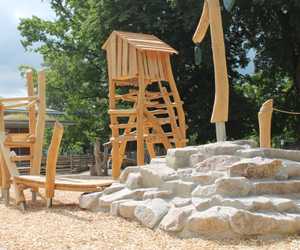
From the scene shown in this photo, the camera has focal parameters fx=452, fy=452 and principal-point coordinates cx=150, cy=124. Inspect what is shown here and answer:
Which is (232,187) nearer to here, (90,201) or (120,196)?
(120,196)

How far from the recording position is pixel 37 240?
5141mm

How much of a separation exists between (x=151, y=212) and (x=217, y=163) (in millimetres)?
1061

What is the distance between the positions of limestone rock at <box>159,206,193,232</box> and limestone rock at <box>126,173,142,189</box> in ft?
4.19

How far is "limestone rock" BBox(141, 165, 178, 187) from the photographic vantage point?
20.3ft

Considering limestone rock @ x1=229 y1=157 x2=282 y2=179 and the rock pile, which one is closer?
the rock pile

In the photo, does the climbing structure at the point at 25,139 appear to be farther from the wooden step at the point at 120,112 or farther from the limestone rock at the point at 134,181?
the limestone rock at the point at 134,181

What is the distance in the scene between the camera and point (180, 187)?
5867 millimetres

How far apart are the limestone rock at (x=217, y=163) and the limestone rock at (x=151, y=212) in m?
0.68

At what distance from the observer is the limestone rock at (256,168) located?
555cm

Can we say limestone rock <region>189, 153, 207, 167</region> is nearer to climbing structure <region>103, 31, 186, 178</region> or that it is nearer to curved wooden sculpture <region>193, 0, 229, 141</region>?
curved wooden sculpture <region>193, 0, 229, 141</region>

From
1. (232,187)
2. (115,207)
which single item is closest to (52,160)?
(115,207)

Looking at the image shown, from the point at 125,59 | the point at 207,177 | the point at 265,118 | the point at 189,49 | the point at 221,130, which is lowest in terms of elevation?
the point at 207,177

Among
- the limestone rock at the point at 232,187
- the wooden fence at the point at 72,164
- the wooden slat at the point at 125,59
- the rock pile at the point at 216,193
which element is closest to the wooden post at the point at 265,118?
the rock pile at the point at 216,193

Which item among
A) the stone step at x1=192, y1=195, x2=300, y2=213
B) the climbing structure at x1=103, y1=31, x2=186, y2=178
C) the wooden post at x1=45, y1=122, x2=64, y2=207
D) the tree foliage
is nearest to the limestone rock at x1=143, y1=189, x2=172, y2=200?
the stone step at x1=192, y1=195, x2=300, y2=213
